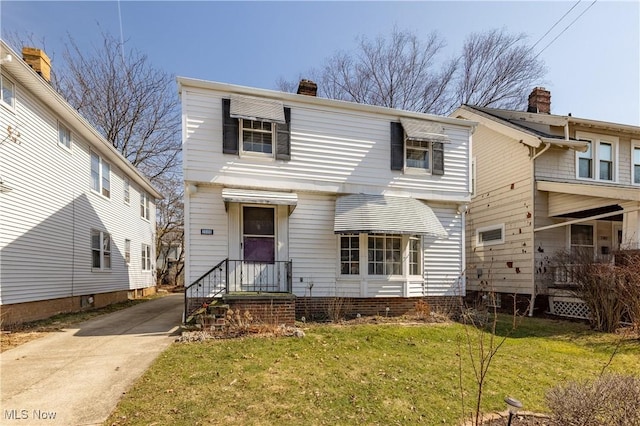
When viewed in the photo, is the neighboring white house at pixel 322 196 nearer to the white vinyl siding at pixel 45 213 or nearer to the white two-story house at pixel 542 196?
the white two-story house at pixel 542 196

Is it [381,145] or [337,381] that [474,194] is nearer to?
[381,145]

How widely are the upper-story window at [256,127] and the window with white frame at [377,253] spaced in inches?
121

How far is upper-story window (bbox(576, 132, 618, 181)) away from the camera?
41.8 feet

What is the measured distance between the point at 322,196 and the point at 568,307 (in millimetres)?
8639

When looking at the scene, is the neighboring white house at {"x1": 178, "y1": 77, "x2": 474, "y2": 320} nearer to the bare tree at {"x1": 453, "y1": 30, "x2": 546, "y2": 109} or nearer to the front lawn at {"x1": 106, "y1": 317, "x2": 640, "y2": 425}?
the front lawn at {"x1": 106, "y1": 317, "x2": 640, "y2": 425}

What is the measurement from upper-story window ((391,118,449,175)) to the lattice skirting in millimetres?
5715

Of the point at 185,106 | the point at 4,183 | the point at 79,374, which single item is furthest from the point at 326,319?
the point at 4,183

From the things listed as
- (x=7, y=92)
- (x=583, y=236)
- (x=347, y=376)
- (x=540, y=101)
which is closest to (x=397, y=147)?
(x=347, y=376)

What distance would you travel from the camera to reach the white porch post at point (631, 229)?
9.28m

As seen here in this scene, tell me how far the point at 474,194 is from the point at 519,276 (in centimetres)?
389

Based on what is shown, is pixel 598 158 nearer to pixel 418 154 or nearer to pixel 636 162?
pixel 636 162

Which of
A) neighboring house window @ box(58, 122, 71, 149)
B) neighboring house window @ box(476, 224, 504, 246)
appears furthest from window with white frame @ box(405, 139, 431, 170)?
neighboring house window @ box(58, 122, 71, 149)

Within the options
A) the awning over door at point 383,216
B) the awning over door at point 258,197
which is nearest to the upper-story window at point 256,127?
the awning over door at point 258,197

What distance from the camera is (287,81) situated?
27.3m
